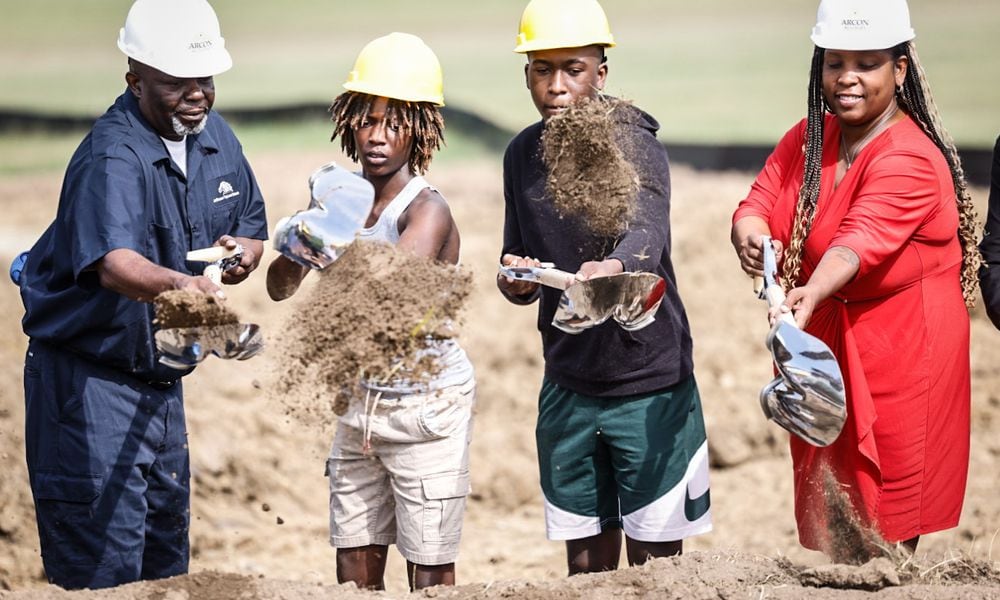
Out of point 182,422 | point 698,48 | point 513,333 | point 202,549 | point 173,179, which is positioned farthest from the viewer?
point 698,48

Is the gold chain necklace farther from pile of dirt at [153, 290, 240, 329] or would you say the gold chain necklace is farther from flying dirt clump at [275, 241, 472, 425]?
pile of dirt at [153, 290, 240, 329]

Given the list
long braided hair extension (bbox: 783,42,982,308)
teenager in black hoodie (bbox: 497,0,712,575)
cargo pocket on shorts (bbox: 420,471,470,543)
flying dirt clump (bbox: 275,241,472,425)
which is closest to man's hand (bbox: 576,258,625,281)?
→ teenager in black hoodie (bbox: 497,0,712,575)

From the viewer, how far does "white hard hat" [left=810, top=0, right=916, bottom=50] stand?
10.1 feet

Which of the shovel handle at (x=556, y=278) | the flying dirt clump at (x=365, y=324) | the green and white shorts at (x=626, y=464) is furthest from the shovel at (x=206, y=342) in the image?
the green and white shorts at (x=626, y=464)

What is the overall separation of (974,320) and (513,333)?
2.80m

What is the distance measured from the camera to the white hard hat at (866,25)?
3082 millimetres

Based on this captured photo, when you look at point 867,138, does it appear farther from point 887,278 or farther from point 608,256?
point 608,256

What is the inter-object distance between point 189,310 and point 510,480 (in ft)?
11.0

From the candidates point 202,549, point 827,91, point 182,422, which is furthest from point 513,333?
point 827,91

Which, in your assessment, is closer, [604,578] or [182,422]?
[604,578]

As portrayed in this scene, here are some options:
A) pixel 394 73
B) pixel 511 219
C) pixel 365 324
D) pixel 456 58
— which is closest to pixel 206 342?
pixel 365 324

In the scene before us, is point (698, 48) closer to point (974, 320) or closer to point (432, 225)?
point (974, 320)

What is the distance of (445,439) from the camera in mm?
3412

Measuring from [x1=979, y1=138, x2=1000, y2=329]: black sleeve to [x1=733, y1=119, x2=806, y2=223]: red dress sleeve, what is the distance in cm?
56
